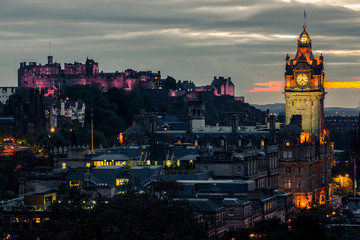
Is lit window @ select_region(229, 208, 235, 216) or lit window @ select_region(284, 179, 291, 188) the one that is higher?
lit window @ select_region(229, 208, 235, 216)

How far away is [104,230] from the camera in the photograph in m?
92.7

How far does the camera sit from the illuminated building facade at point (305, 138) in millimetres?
177875

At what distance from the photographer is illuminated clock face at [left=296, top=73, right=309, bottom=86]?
7672 inches

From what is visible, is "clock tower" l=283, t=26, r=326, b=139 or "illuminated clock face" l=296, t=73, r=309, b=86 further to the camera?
"illuminated clock face" l=296, t=73, r=309, b=86

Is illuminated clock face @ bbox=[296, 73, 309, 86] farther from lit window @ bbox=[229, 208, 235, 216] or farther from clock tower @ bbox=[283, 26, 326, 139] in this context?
lit window @ bbox=[229, 208, 235, 216]

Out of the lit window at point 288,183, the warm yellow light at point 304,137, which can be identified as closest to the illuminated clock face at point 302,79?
the warm yellow light at point 304,137

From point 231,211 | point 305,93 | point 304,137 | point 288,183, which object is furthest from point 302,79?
point 231,211

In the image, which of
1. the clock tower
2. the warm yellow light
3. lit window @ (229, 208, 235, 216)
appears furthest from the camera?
the clock tower

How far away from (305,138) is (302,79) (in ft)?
52.2

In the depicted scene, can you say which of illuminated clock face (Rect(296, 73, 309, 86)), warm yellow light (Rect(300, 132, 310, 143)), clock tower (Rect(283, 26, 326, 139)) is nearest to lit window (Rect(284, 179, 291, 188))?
warm yellow light (Rect(300, 132, 310, 143))

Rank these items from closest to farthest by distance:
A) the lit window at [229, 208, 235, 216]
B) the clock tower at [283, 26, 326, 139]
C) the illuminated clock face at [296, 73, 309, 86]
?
1. the lit window at [229, 208, 235, 216]
2. the clock tower at [283, 26, 326, 139]
3. the illuminated clock face at [296, 73, 309, 86]

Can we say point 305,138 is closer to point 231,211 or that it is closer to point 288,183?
point 288,183

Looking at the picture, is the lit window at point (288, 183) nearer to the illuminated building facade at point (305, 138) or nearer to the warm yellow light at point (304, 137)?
the illuminated building facade at point (305, 138)

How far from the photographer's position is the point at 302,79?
19500cm
